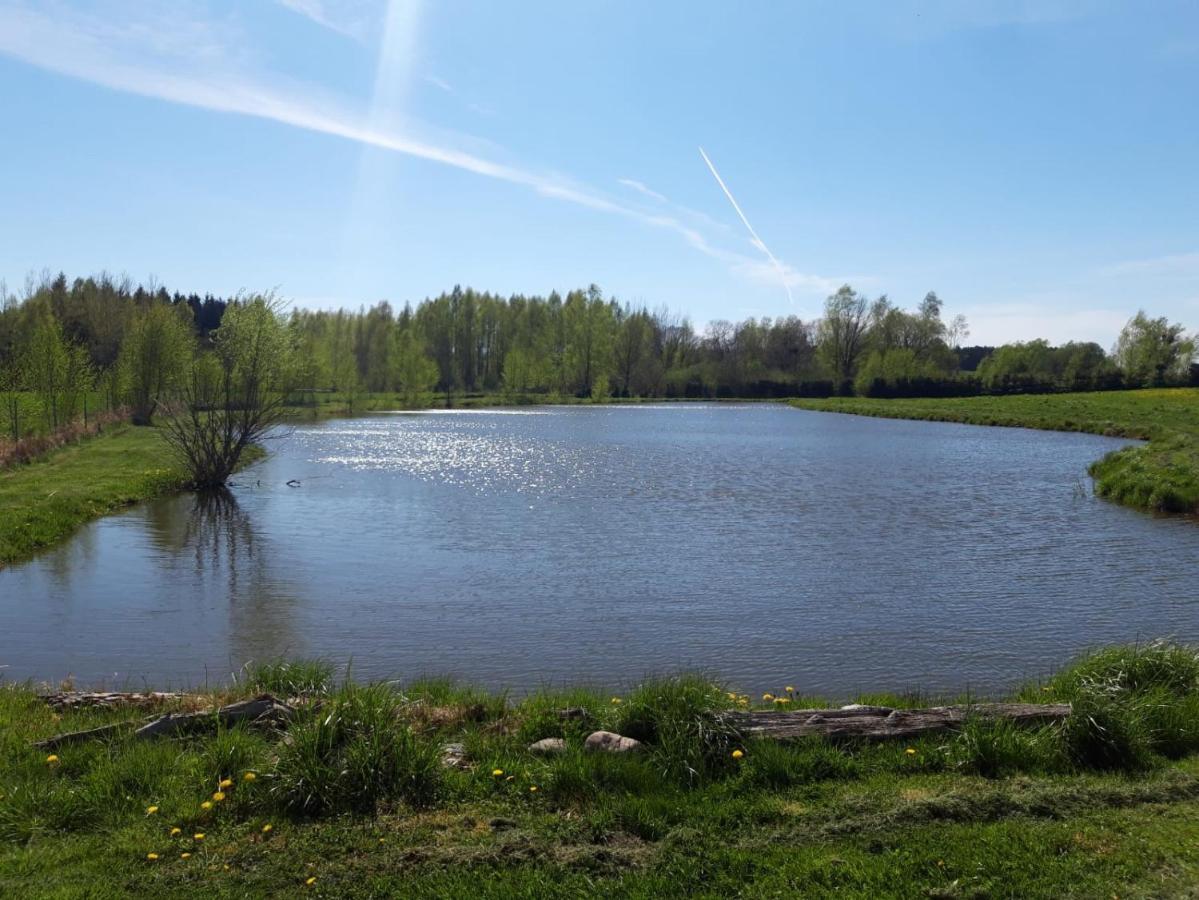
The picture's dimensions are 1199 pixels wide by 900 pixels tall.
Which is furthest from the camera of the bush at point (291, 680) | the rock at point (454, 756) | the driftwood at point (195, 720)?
the bush at point (291, 680)

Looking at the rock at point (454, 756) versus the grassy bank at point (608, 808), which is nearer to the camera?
the grassy bank at point (608, 808)

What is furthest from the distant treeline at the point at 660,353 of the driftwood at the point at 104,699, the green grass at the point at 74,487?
the driftwood at the point at 104,699

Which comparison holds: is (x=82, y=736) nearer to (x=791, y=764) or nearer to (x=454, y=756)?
(x=454, y=756)

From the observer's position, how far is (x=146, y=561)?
55.2 feet

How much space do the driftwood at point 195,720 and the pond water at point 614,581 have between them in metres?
2.94

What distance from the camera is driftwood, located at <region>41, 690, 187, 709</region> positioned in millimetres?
7793

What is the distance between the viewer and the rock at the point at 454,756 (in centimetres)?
637

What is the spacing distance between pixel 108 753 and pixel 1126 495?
25.8m

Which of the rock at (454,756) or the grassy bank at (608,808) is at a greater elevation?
the grassy bank at (608,808)

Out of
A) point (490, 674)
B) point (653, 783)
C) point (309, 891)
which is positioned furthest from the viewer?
point (490, 674)

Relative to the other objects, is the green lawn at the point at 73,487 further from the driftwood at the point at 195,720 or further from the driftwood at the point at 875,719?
the driftwood at the point at 875,719

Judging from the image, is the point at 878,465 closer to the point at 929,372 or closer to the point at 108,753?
the point at 108,753

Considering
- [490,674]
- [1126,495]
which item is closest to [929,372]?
[1126,495]

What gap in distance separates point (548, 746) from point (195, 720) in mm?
2730
